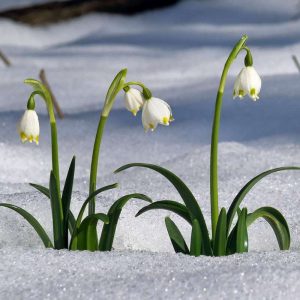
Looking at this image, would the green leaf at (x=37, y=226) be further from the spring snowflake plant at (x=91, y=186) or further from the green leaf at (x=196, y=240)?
the green leaf at (x=196, y=240)

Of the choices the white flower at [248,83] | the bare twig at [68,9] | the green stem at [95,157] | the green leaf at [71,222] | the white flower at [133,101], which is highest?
the bare twig at [68,9]

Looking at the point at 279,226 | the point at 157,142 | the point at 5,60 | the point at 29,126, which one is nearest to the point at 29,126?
the point at 29,126

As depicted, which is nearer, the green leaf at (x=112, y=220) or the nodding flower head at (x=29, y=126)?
the nodding flower head at (x=29, y=126)

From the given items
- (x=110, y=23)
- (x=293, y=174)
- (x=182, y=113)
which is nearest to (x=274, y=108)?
(x=182, y=113)

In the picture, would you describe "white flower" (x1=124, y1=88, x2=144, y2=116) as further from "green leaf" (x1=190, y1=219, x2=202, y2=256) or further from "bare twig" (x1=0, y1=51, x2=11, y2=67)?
"bare twig" (x1=0, y1=51, x2=11, y2=67)

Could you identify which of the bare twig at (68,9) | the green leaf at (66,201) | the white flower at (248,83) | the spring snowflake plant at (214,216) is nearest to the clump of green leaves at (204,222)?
the spring snowflake plant at (214,216)

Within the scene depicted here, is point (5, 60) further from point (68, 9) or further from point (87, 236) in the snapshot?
point (87, 236)

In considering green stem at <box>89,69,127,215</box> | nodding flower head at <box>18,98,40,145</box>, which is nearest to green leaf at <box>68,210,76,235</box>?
green stem at <box>89,69,127,215</box>
